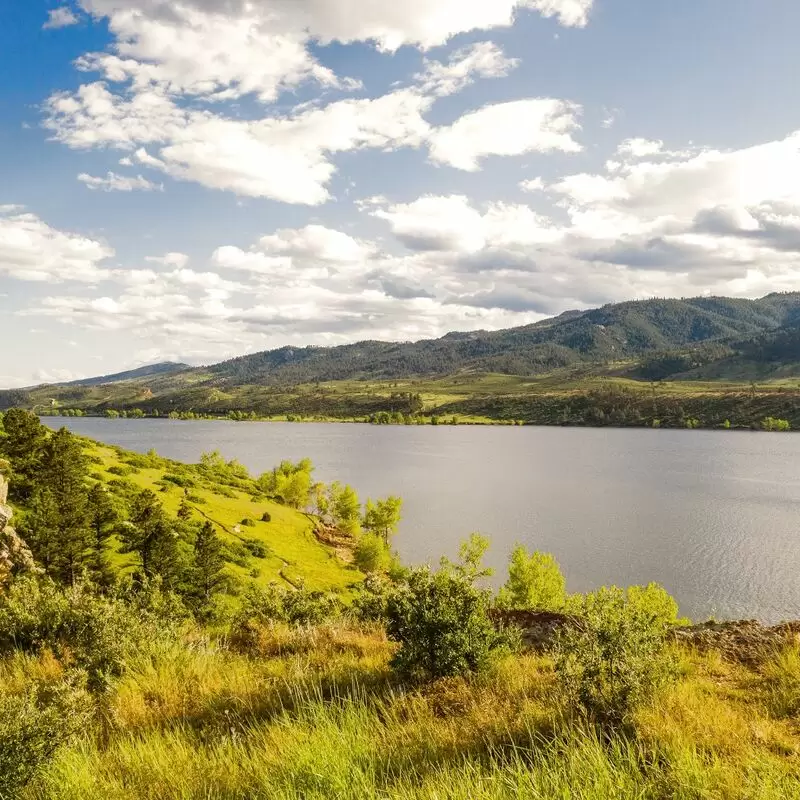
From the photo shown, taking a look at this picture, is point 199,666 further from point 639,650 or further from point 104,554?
point 104,554

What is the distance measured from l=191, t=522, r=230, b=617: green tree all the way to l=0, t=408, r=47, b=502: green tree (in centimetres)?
1378

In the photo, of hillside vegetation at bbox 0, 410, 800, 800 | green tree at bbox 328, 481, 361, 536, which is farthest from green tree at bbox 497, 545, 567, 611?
hillside vegetation at bbox 0, 410, 800, 800

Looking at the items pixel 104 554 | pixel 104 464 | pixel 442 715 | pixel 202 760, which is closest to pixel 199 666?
pixel 202 760

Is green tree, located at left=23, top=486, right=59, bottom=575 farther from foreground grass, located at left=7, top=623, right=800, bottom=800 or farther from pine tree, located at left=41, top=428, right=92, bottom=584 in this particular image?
foreground grass, located at left=7, top=623, right=800, bottom=800

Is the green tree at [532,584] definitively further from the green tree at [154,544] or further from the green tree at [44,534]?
the green tree at [44,534]

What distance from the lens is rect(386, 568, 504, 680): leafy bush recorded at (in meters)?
8.48

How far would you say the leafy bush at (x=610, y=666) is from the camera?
6.22 metres

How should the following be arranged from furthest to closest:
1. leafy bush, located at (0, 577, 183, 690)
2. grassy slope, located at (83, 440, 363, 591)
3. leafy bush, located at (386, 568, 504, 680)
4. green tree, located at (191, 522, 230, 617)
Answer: grassy slope, located at (83, 440, 363, 591) → green tree, located at (191, 522, 230, 617) → leafy bush, located at (0, 577, 183, 690) → leafy bush, located at (386, 568, 504, 680)

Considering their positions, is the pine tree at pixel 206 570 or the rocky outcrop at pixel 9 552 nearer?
the rocky outcrop at pixel 9 552

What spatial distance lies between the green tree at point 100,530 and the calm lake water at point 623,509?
44740 mm

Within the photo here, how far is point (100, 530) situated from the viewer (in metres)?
44.8

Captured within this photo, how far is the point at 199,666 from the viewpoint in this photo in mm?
9266

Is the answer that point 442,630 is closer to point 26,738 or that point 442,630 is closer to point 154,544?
point 26,738

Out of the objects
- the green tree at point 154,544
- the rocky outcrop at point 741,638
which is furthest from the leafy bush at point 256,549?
the rocky outcrop at point 741,638
